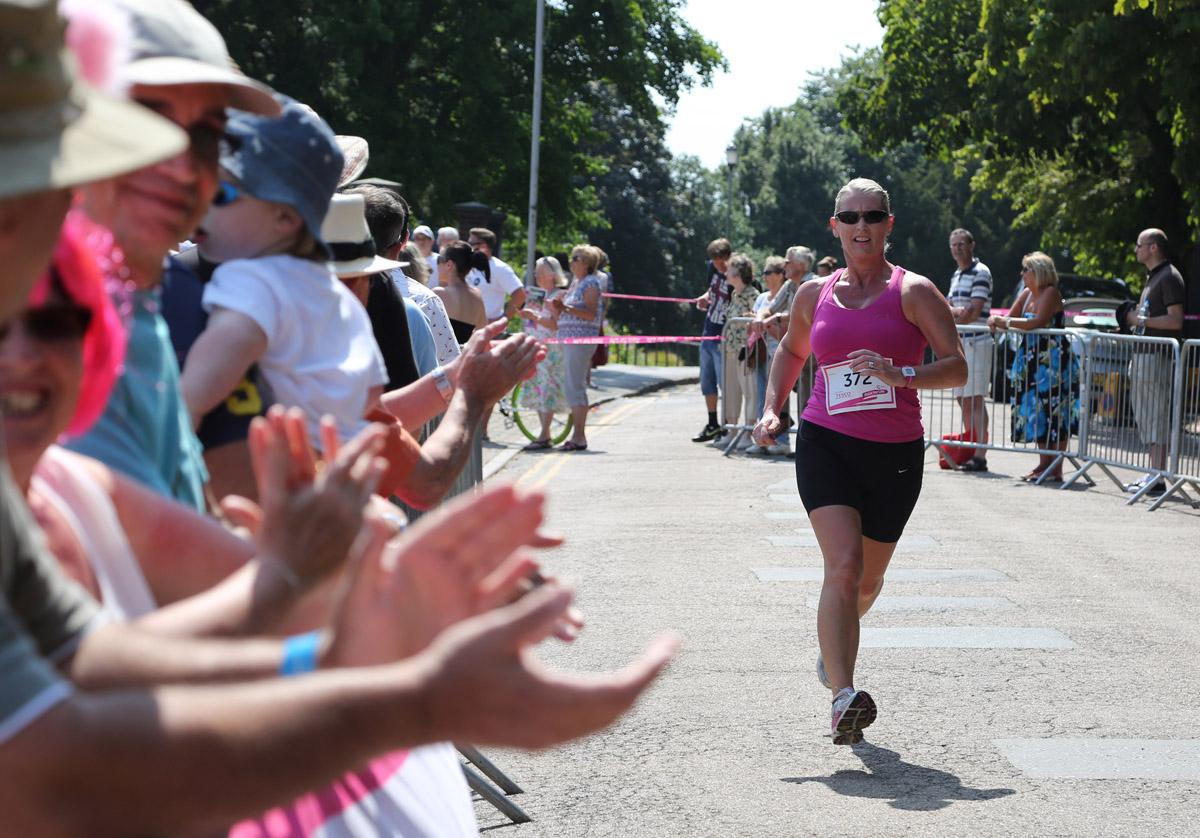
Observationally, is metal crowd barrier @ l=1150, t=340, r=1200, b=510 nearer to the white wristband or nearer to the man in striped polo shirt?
the man in striped polo shirt

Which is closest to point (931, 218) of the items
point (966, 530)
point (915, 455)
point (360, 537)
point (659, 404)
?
point (659, 404)

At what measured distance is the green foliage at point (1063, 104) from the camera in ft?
68.3

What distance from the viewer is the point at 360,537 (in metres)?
2.01

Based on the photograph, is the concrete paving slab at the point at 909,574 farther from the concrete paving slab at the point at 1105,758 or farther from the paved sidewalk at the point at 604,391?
the paved sidewalk at the point at 604,391

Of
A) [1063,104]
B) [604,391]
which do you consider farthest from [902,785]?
[604,391]

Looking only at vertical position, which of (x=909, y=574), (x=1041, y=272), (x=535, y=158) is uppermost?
(x=535, y=158)

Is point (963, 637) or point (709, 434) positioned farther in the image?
point (709, 434)

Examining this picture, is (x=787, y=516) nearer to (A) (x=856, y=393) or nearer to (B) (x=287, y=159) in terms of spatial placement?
(A) (x=856, y=393)

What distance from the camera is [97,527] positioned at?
1.95 meters

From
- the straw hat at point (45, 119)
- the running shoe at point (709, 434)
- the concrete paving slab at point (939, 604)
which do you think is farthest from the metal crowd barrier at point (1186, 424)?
the straw hat at point (45, 119)

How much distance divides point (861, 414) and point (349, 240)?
10.7ft

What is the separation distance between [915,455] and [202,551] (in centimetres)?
504

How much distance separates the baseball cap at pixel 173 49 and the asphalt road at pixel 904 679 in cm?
345

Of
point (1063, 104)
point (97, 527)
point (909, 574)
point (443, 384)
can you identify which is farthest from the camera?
point (1063, 104)
